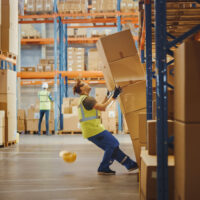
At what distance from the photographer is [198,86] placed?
2.37m

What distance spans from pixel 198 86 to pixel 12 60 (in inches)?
300

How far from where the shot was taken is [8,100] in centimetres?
866

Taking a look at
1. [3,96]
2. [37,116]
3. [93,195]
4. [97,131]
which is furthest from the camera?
[37,116]

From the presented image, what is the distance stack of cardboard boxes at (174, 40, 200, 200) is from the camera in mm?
2307

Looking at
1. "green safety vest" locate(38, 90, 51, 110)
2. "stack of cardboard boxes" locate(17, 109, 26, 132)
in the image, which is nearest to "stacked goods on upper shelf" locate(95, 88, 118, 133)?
"green safety vest" locate(38, 90, 51, 110)

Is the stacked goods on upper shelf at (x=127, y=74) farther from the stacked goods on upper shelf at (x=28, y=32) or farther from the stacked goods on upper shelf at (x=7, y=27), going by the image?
the stacked goods on upper shelf at (x=28, y=32)

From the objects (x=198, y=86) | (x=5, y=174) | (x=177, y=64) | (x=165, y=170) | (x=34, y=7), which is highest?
(x=34, y=7)

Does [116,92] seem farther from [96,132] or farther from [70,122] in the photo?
[70,122]

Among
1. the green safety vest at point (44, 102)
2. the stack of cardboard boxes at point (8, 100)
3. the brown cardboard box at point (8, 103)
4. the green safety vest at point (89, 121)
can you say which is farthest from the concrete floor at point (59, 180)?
A: the green safety vest at point (44, 102)

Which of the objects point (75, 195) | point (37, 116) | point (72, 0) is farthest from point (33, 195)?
point (72, 0)

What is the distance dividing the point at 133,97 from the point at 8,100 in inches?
198

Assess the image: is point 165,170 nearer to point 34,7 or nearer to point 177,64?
point 177,64

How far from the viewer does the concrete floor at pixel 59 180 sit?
3844 millimetres

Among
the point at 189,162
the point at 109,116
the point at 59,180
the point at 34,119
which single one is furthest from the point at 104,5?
the point at 189,162
